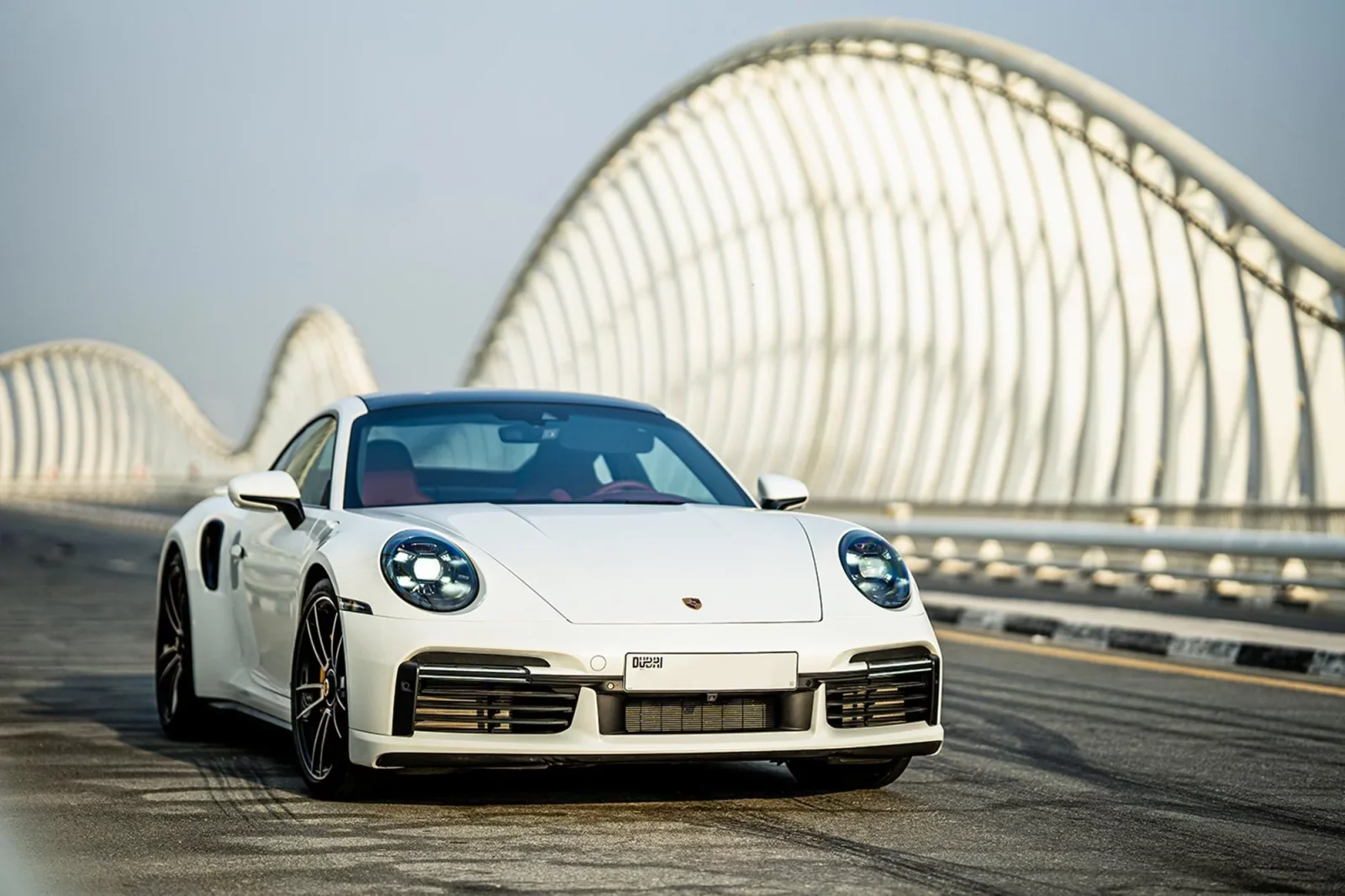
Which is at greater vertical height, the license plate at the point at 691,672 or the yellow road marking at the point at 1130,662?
the license plate at the point at 691,672

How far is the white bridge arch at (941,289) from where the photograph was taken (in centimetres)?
2536

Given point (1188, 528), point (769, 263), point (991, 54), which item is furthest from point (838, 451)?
point (1188, 528)

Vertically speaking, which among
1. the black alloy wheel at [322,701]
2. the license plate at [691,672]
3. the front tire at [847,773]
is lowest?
the front tire at [847,773]

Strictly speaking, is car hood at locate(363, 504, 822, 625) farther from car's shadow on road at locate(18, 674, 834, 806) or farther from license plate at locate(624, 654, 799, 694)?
car's shadow on road at locate(18, 674, 834, 806)

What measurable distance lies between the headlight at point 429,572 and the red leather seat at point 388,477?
0.77m

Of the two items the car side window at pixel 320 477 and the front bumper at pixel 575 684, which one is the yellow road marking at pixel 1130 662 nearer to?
the front bumper at pixel 575 684

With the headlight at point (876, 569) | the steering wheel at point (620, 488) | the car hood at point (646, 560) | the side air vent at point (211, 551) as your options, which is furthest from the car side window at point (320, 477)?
the headlight at point (876, 569)

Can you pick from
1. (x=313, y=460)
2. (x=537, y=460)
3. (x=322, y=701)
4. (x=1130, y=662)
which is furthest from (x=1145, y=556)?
(x=322, y=701)

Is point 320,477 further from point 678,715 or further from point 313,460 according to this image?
point 678,715

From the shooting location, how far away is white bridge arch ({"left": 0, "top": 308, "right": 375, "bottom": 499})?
79375 millimetres

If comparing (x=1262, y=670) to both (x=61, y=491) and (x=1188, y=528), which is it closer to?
(x=1188, y=528)

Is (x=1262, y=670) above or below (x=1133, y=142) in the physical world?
below

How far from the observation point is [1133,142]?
Result: 27406mm

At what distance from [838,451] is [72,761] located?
3155cm
